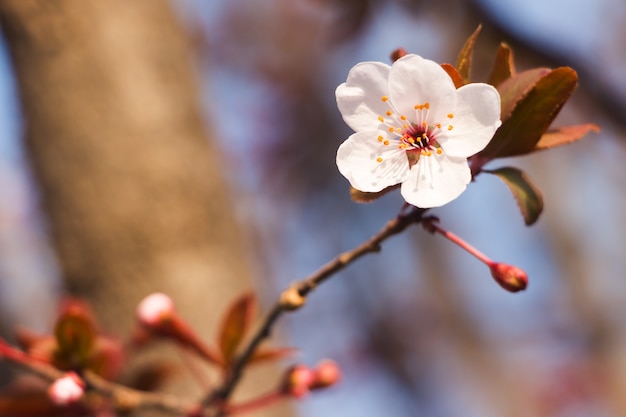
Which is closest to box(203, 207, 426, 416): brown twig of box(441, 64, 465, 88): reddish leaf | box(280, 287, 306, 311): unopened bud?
box(280, 287, 306, 311): unopened bud

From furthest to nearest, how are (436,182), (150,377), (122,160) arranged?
(122,160), (150,377), (436,182)

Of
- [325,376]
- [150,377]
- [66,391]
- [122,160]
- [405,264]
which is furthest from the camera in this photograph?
[405,264]

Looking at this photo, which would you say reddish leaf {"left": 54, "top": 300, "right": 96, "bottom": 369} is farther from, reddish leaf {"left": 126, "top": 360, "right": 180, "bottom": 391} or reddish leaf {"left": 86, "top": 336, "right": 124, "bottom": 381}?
reddish leaf {"left": 126, "top": 360, "right": 180, "bottom": 391}

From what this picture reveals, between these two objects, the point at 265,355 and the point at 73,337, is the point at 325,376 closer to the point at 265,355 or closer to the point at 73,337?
the point at 265,355

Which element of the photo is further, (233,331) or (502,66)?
(233,331)

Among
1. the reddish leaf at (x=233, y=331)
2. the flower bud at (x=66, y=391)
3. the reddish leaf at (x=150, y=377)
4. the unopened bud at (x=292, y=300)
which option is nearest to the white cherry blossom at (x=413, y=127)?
the unopened bud at (x=292, y=300)

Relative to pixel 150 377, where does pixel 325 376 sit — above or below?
below

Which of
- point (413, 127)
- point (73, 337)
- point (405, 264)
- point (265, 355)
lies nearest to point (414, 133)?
point (413, 127)
